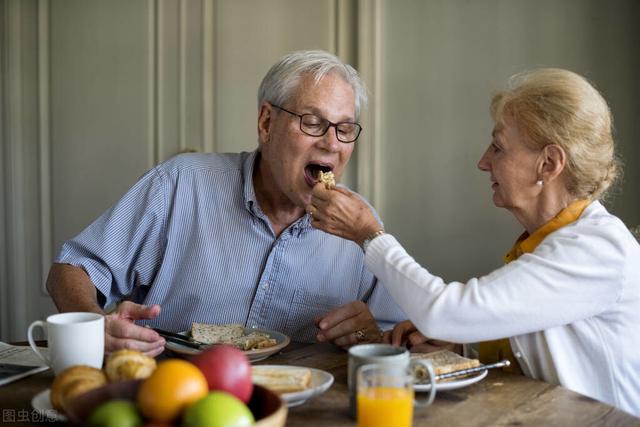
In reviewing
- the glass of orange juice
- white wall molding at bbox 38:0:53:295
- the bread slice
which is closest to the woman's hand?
the bread slice

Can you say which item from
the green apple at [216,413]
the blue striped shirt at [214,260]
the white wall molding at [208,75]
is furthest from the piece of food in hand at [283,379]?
the white wall molding at [208,75]

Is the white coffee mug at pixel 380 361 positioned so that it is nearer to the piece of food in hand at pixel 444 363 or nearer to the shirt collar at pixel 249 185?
the piece of food in hand at pixel 444 363

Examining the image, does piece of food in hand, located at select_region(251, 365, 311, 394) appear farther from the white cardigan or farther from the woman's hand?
the woman's hand

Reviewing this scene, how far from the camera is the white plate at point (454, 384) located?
130 cm

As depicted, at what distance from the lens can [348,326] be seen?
1754 mm

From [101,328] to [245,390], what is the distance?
44 cm

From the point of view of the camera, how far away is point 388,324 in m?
2.14

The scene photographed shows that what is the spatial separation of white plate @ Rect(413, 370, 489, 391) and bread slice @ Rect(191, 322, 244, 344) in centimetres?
56

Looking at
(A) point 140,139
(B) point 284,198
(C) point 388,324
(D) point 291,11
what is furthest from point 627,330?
(A) point 140,139

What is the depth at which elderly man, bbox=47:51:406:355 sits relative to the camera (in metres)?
2.06

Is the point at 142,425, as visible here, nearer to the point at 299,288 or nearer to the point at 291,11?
the point at 299,288

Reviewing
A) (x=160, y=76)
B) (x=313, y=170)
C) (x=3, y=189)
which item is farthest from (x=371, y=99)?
(x=3, y=189)

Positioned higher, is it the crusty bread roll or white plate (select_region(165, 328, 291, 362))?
the crusty bread roll

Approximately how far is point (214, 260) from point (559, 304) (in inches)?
40.5
